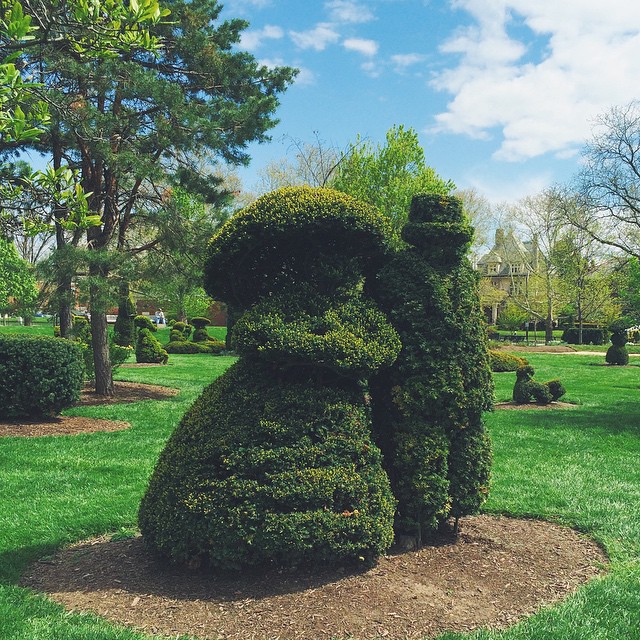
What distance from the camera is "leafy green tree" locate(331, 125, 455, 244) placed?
741 inches

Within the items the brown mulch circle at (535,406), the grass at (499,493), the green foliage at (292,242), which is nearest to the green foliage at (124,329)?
the grass at (499,493)

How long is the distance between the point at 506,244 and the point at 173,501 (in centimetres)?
5706

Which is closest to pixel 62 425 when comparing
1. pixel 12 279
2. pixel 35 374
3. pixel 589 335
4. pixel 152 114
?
pixel 35 374

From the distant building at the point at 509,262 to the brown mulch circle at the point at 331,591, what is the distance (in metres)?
44.4

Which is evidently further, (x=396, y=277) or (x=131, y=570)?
(x=396, y=277)

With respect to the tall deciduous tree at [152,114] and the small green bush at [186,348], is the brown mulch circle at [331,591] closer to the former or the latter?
the tall deciduous tree at [152,114]

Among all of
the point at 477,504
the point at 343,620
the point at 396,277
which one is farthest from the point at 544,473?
the point at 343,620

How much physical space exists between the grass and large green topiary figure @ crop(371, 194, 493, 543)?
45.4 inches

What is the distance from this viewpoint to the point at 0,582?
14.6 ft

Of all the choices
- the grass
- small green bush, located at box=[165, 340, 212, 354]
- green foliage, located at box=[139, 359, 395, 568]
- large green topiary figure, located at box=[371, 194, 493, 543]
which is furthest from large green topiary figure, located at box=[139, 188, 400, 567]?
small green bush, located at box=[165, 340, 212, 354]

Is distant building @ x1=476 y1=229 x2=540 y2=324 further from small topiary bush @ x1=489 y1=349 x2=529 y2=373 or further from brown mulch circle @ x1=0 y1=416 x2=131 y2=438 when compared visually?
brown mulch circle @ x1=0 y1=416 x2=131 y2=438

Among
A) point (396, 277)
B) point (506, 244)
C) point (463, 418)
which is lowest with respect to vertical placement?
point (463, 418)

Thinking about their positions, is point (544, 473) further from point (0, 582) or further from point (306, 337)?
point (0, 582)

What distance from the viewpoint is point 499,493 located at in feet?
23.0
